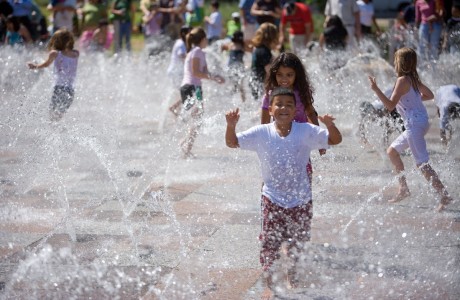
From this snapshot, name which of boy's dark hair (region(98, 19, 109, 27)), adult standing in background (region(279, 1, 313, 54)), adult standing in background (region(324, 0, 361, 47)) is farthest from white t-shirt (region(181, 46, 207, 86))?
boy's dark hair (region(98, 19, 109, 27))

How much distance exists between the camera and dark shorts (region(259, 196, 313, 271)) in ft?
16.9

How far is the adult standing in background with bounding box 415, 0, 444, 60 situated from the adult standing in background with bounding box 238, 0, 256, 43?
3.02m

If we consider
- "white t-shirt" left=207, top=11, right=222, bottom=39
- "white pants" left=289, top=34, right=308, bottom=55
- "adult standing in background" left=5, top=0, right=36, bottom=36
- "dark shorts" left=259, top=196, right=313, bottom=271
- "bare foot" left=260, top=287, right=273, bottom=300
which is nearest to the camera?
"bare foot" left=260, top=287, right=273, bottom=300

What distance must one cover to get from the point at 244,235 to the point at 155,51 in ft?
39.0

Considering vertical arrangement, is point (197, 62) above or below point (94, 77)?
above

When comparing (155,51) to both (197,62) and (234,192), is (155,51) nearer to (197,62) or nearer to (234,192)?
(197,62)

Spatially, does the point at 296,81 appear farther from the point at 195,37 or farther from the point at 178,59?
the point at 178,59

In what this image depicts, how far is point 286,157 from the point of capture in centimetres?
518

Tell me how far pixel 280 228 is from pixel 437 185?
240 cm

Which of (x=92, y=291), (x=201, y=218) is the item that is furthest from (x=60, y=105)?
(x=92, y=291)

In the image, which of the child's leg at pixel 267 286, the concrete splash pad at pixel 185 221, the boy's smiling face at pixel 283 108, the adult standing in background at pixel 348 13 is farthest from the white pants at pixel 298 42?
the child's leg at pixel 267 286

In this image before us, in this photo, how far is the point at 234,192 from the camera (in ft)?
25.4

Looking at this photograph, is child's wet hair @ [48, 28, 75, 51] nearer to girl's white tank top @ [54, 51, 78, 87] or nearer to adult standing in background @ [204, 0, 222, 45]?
girl's white tank top @ [54, 51, 78, 87]

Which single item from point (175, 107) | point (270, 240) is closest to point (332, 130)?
point (270, 240)
